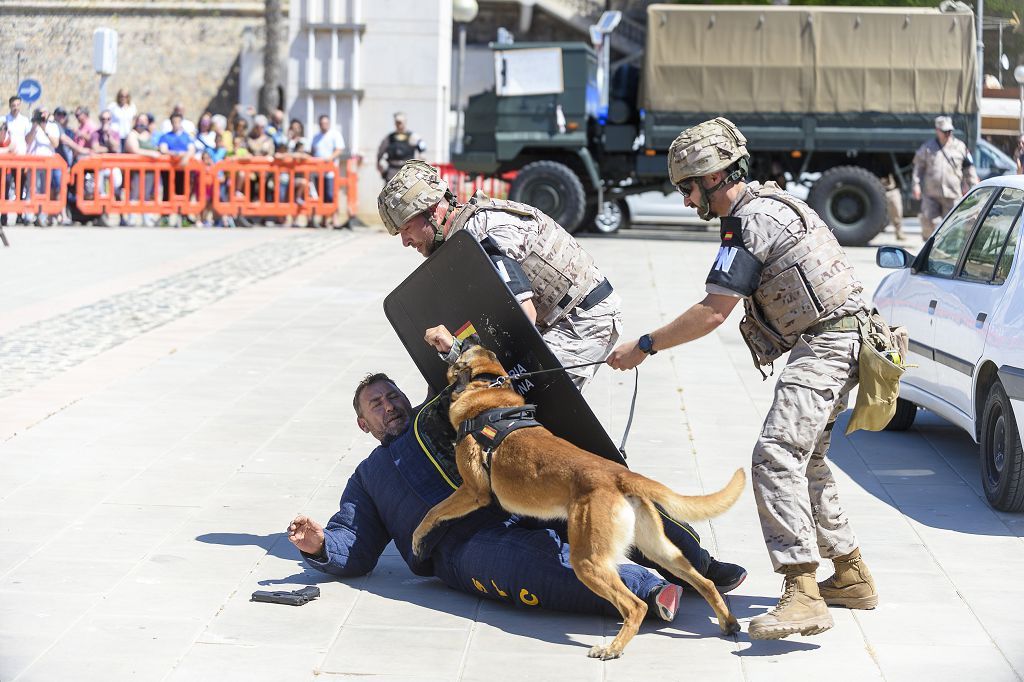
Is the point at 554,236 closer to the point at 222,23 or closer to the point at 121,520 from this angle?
the point at 121,520

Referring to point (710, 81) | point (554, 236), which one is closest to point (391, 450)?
point (554, 236)

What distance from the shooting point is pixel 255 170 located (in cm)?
2045

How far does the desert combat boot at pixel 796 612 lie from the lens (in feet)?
13.9

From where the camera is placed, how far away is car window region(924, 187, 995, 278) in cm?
721

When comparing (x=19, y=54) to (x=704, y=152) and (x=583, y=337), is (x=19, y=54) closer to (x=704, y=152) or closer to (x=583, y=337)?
(x=583, y=337)

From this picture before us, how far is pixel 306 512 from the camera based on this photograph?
5992mm

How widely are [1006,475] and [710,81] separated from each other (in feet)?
46.3

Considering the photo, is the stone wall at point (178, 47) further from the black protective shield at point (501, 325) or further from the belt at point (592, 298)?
Answer: the black protective shield at point (501, 325)

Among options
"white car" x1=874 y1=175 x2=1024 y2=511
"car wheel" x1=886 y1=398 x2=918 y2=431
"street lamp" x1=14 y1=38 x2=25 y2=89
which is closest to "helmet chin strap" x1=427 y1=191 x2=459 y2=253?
"white car" x1=874 y1=175 x2=1024 y2=511

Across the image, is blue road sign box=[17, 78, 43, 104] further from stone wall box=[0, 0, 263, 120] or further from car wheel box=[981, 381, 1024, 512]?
car wheel box=[981, 381, 1024, 512]

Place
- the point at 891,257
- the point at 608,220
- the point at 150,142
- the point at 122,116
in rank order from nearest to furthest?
1. the point at 891,257
2. the point at 608,220
3. the point at 150,142
4. the point at 122,116

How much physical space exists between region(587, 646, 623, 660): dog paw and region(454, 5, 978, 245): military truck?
1517 cm

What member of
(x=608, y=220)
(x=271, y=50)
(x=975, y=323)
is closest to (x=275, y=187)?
(x=608, y=220)

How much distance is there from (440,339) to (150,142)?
17.5 m
